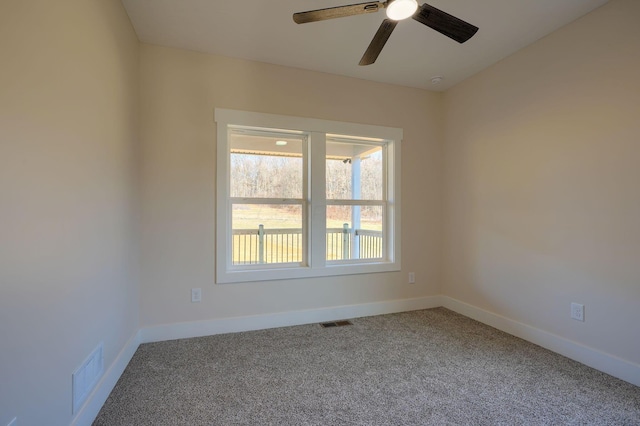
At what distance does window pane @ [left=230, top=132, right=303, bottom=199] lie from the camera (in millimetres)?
2936

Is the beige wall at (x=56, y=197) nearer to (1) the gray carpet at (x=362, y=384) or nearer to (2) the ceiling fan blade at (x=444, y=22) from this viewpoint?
(1) the gray carpet at (x=362, y=384)

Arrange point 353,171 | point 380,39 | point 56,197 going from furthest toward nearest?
1. point 353,171
2. point 380,39
3. point 56,197

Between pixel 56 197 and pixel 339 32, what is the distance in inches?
88.8

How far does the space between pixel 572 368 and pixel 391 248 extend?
180cm

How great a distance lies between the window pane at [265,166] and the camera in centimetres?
294

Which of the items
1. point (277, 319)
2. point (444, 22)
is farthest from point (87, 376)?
point (444, 22)

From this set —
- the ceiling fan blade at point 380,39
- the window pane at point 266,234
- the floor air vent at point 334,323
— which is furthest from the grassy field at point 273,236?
the ceiling fan blade at point 380,39

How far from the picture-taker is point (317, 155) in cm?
308

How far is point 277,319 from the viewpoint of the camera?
9.53 ft

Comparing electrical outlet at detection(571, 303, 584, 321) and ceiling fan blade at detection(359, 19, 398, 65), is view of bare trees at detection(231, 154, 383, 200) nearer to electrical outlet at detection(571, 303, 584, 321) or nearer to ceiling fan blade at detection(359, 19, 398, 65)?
ceiling fan blade at detection(359, 19, 398, 65)

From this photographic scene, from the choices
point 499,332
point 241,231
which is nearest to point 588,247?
point 499,332

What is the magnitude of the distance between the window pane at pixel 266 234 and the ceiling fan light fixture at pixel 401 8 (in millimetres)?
1958

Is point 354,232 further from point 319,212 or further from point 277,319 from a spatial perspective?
point 277,319

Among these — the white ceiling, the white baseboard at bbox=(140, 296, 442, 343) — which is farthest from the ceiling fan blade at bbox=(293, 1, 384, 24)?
the white baseboard at bbox=(140, 296, 442, 343)
